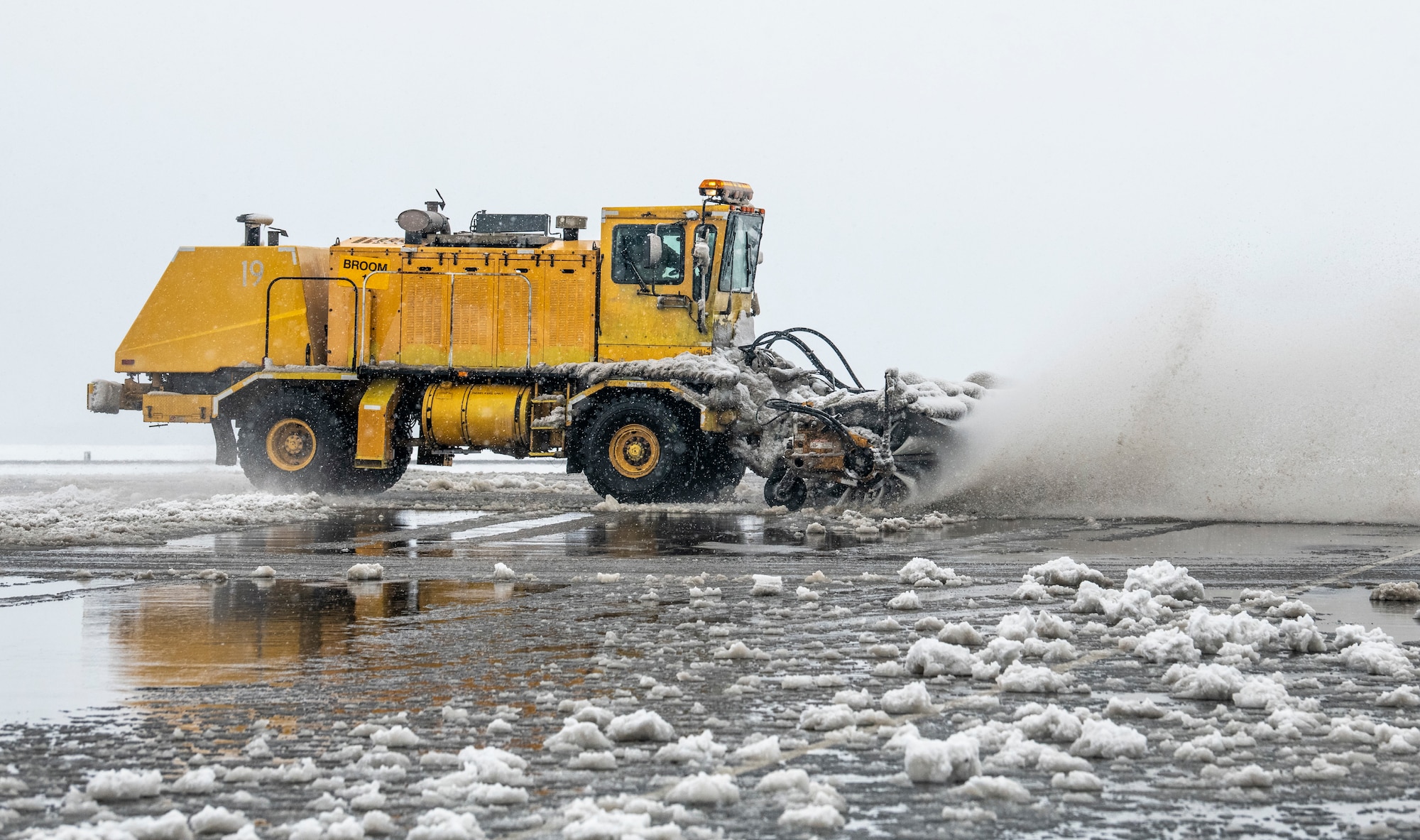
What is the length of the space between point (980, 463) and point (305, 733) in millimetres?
12923

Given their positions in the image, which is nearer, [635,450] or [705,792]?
[705,792]

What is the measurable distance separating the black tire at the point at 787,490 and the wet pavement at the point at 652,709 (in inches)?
253

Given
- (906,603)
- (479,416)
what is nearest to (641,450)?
(479,416)

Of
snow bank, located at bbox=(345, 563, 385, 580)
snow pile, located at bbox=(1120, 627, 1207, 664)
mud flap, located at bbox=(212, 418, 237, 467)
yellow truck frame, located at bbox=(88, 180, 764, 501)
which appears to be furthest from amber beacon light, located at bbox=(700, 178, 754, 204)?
snow pile, located at bbox=(1120, 627, 1207, 664)

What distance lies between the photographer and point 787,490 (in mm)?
17250

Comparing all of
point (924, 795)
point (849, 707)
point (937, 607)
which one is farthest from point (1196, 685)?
point (937, 607)

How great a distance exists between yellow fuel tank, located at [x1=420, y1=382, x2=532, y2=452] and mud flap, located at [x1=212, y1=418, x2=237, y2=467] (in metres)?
2.96

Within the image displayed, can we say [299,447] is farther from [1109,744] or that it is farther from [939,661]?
[1109,744]

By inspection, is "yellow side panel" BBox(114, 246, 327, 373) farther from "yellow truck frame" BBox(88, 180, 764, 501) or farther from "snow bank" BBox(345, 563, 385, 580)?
"snow bank" BBox(345, 563, 385, 580)

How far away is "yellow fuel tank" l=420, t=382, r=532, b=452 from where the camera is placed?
18766 millimetres

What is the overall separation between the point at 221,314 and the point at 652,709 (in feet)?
52.2

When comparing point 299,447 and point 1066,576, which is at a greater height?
point 299,447

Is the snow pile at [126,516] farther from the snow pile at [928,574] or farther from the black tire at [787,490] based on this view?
the snow pile at [928,574]

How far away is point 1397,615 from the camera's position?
813cm
